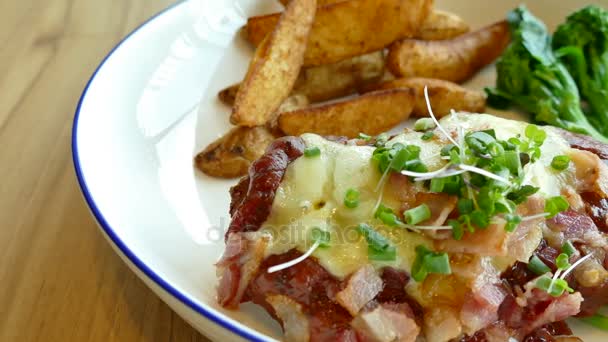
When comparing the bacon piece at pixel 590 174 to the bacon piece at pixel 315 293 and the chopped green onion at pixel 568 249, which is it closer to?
the chopped green onion at pixel 568 249

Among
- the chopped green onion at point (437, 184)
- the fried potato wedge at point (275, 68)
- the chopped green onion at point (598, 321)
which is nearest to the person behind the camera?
the chopped green onion at point (437, 184)

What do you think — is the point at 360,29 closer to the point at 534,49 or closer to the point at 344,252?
the point at 534,49

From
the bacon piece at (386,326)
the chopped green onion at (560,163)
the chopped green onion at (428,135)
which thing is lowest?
the bacon piece at (386,326)

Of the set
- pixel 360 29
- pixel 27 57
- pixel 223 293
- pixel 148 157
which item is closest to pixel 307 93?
pixel 360 29

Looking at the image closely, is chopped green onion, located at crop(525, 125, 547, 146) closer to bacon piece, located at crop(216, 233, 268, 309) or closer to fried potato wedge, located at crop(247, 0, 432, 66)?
bacon piece, located at crop(216, 233, 268, 309)

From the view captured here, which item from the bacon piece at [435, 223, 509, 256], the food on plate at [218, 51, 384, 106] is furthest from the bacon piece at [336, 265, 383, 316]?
the food on plate at [218, 51, 384, 106]

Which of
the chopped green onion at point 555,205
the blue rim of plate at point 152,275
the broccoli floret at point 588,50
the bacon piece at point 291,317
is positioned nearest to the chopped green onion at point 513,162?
the chopped green onion at point 555,205
